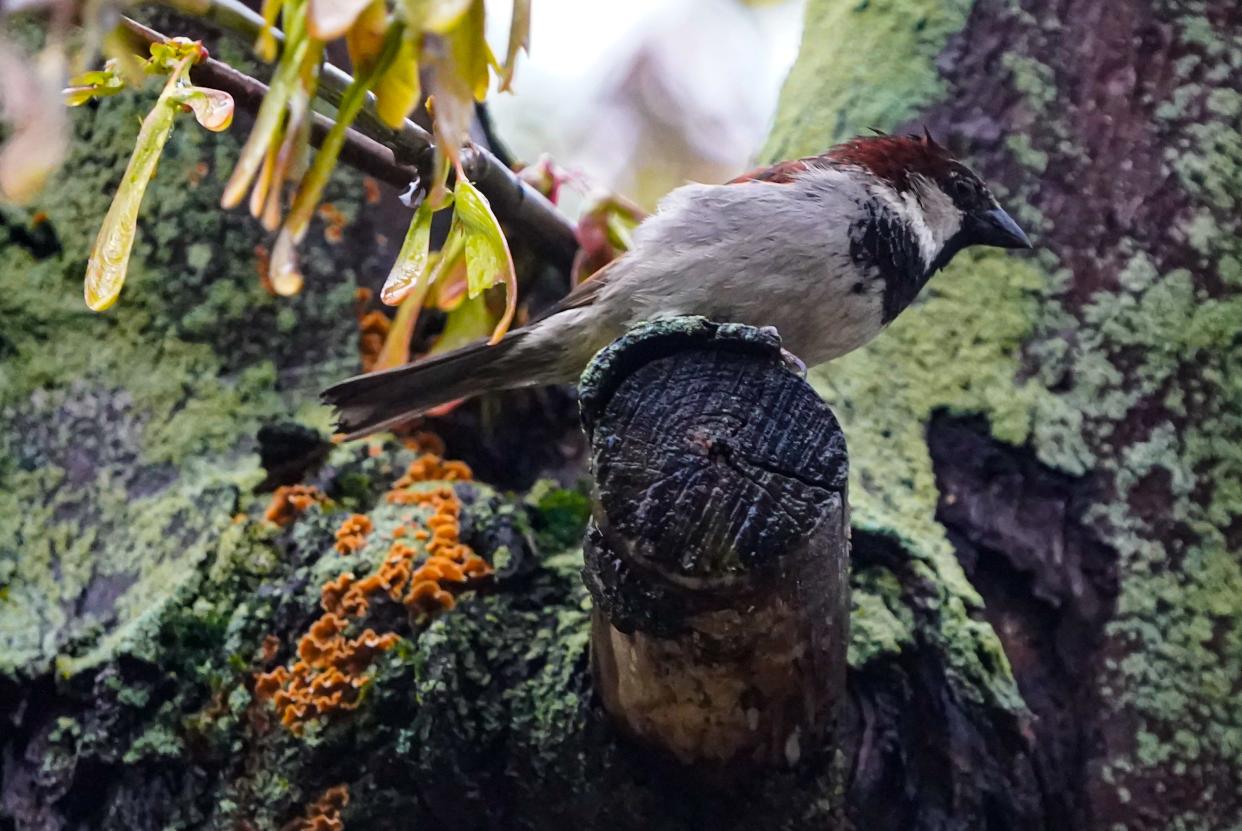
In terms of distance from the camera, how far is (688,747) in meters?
1.61

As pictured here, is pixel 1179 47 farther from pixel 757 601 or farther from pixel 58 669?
pixel 58 669

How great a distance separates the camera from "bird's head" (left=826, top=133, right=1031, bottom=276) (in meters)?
2.38

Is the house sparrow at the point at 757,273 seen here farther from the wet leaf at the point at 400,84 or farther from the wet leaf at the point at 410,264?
the wet leaf at the point at 400,84

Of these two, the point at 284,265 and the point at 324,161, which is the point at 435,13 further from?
the point at 284,265

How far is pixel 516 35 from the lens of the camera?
108 centimetres

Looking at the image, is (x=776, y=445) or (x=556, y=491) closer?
(x=776, y=445)

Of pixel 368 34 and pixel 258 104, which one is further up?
pixel 368 34

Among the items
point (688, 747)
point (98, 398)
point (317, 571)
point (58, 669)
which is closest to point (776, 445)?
point (688, 747)

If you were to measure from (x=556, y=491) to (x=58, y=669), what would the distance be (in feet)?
3.03

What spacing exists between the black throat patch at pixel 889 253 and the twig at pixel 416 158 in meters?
0.61

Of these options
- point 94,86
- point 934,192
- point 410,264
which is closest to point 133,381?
point 94,86

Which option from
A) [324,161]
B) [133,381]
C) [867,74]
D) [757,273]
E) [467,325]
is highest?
[324,161]

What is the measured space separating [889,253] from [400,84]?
1518mm

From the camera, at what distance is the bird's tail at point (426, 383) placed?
2146 millimetres
